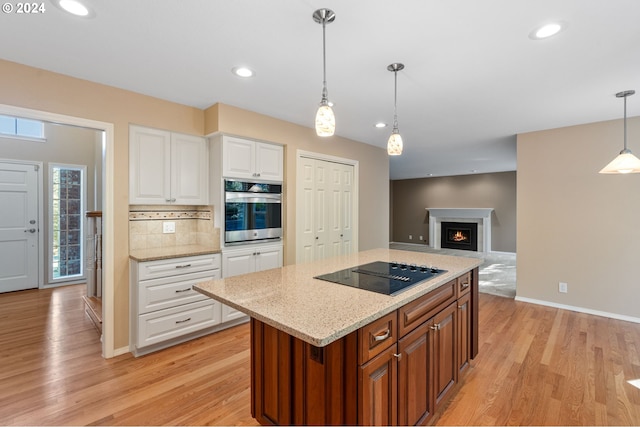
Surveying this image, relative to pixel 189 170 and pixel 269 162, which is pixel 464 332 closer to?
pixel 269 162

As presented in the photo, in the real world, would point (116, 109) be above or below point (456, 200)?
above

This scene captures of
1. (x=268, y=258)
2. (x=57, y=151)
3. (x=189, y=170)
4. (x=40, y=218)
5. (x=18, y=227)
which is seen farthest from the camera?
(x=57, y=151)

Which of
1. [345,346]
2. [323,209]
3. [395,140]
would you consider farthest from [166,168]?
[345,346]

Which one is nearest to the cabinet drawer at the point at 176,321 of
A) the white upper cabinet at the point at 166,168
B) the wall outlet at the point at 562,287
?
the white upper cabinet at the point at 166,168

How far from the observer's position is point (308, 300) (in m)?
1.43

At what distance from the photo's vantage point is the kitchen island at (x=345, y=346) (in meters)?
1.23

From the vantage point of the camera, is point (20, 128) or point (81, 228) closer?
point (20, 128)

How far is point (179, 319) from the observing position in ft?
9.50

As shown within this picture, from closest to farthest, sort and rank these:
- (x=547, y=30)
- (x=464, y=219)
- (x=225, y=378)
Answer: (x=547, y=30) < (x=225, y=378) < (x=464, y=219)

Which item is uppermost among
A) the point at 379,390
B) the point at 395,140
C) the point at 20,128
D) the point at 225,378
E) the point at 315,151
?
the point at 20,128

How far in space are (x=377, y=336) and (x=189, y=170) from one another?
2.71m

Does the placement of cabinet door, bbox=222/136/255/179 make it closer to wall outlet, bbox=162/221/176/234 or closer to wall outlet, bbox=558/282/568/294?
wall outlet, bbox=162/221/176/234

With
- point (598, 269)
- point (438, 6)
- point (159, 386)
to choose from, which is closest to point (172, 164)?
point (159, 386)

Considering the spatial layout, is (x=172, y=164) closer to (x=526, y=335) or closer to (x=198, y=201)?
(x=198, y=201)
